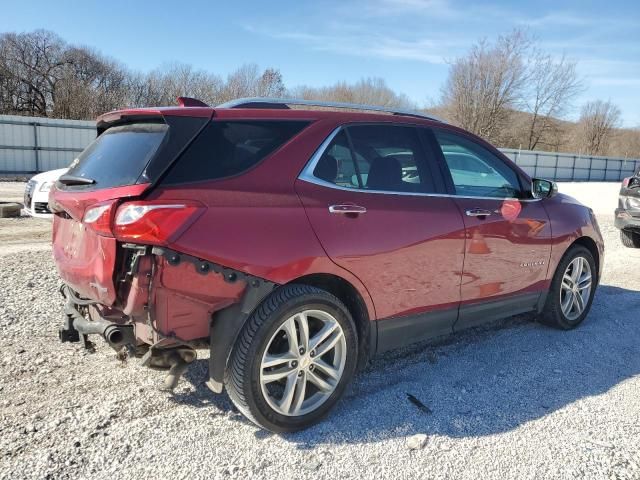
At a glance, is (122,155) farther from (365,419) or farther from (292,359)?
(365,419)

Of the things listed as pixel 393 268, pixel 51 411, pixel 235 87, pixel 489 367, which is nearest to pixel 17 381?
pixel 51 411

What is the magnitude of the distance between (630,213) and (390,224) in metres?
7.69

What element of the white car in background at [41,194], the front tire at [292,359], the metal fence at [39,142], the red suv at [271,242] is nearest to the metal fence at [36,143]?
the metal fence at [39,142]

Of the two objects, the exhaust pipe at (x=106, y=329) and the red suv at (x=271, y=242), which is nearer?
the red suv at (x=271, y=242)

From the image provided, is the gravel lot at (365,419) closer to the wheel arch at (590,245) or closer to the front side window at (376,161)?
the wheel arch at (590,245)

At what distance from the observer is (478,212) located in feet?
13.0

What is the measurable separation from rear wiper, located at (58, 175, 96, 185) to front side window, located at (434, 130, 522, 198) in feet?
7.85

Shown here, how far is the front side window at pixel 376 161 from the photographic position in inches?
129

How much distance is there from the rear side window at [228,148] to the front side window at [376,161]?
0.31m

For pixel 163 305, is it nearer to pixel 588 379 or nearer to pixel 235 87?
pixel 588 379

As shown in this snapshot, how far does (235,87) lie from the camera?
1516 inches

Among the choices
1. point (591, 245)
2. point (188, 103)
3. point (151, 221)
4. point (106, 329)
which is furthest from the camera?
point (591, 245)

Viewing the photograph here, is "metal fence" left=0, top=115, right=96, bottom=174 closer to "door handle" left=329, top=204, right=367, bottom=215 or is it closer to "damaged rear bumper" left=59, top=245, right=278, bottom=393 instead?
"damaged rear bumper" left=59, top=245, right=278, bottom=393

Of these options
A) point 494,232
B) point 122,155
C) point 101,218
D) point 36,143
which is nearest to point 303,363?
point 101,218
